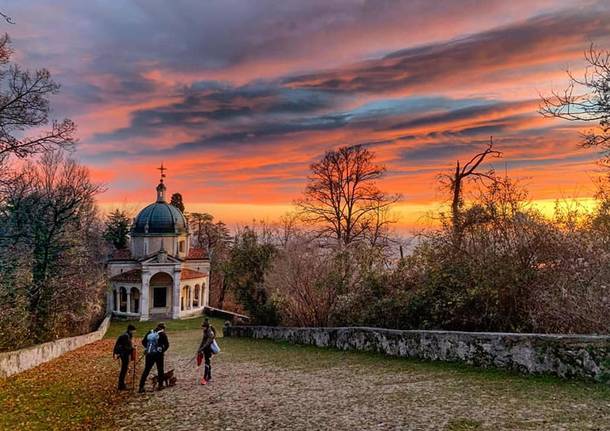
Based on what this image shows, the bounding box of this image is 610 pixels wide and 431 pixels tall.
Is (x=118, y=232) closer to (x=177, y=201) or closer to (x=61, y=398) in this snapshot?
(x=177, y=201)

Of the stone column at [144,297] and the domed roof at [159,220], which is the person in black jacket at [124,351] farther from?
the domed roof at [159,220]

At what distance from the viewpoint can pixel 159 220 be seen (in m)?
55.1

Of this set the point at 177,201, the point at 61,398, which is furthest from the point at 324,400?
the point at 177,201

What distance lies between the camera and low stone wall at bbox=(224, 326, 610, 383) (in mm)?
10344

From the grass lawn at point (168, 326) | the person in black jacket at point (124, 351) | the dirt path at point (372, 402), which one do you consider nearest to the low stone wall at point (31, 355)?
the person in black jacket at point (124, 351)

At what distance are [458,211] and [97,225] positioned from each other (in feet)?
222

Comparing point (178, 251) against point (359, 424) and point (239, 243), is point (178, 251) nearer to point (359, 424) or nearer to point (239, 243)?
point (239, 243)

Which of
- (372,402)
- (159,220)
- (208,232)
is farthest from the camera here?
(208,232)

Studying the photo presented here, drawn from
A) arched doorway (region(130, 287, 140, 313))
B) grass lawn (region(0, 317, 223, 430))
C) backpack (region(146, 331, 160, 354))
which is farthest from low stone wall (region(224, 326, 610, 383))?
arched doorway (region(130, 287, 140, 313))

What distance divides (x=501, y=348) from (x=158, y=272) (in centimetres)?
4515

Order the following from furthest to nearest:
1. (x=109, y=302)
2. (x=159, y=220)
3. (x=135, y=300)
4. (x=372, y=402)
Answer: (x=159, y=220) < (x=109, y=302) < (x=135, y=300) < (x=372, y=402)

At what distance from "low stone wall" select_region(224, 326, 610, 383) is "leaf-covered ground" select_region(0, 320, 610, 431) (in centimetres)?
39

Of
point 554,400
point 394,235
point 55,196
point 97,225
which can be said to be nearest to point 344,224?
point 394,235

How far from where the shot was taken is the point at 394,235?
36.6m
